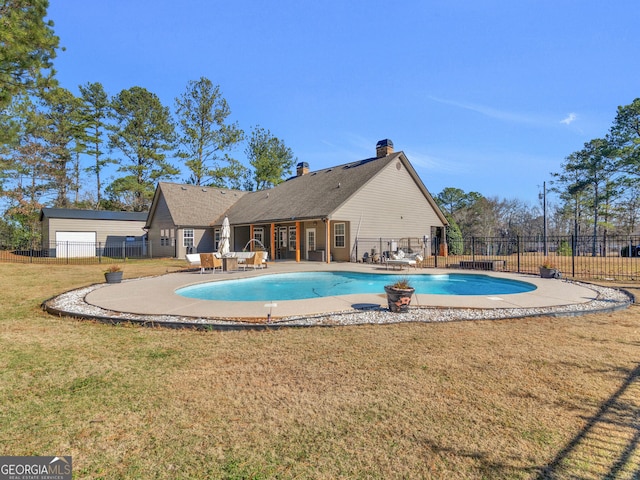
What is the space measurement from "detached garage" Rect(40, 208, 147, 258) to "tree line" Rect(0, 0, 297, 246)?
242 inches

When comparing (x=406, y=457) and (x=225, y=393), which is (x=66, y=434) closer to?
(x=225, y=393)

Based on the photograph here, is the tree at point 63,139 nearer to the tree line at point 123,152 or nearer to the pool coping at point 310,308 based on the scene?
the tree line at point 123,152

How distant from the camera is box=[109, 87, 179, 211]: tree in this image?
34438 mm

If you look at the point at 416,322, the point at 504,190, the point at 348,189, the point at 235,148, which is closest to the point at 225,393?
the point at 416,322

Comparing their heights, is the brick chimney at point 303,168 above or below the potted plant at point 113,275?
above

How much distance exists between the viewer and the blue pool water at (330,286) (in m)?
9.74

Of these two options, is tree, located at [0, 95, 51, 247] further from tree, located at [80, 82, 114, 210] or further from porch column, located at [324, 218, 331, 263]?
porch column, located at [324, 218, 331, 263]

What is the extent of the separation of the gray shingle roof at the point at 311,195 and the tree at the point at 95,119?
18802 millimetres

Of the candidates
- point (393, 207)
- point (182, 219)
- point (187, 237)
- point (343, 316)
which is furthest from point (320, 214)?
point (182, 219)

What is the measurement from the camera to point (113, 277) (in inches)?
443

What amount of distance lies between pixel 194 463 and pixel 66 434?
1.17 metres

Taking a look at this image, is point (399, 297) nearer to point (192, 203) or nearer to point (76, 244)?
point (192, 203)

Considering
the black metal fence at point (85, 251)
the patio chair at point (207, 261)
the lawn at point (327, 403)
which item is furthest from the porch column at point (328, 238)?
the black metal fence at point (85, 251)

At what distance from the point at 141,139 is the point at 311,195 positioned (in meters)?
24.4
